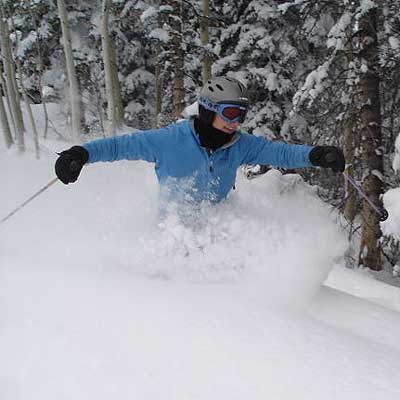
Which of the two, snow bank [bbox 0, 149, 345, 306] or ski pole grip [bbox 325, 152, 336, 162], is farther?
ski pole grip [bbox 325, 152, 336, 162]

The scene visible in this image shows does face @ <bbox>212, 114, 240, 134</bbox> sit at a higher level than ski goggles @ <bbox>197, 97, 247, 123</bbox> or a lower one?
lower

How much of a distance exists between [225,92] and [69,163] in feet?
4.70

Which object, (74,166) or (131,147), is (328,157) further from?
(74,166)

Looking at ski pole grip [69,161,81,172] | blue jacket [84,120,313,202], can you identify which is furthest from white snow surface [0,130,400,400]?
ski pole grip [69,161,81,172]

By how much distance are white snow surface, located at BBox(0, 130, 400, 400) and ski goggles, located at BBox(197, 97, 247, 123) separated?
0.84 meters

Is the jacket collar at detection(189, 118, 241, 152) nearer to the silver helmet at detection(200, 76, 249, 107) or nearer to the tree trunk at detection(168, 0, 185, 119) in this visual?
the silver helmet at detection(200, 76, 249, 107)

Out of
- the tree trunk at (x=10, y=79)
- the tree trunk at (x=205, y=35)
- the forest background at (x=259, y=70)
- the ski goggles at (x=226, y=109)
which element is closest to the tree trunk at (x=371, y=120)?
the forest background at (x=259, y=70)

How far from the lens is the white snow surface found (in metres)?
2.17

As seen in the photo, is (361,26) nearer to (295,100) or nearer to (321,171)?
(295,100)

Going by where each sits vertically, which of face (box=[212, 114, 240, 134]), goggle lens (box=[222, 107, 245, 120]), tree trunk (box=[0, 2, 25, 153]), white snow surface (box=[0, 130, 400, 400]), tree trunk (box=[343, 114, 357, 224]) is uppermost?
goggle lens (box=[222, 107, 245, 120])

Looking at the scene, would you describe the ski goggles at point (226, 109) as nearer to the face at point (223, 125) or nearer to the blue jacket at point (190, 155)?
the face at point (223, 125)

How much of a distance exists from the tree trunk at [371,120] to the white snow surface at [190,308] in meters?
3.75

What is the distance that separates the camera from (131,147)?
13.6 feet

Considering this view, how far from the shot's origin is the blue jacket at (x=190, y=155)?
13.5 feet
